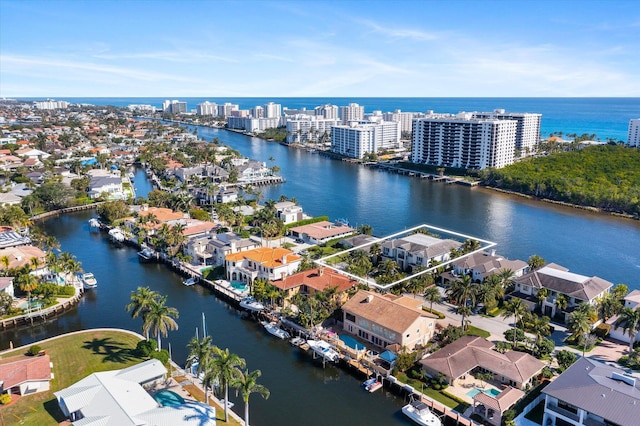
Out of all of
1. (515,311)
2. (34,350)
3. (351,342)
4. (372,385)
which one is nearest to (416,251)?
(515,311)

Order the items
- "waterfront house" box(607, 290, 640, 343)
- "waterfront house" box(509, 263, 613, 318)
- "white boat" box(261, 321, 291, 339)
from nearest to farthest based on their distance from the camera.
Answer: "waterfront house" box(607, 290, 640, 343) < "white boat" box(261, 321, 291, 339) < "waterfront house" box(509, 263, 613, 318)

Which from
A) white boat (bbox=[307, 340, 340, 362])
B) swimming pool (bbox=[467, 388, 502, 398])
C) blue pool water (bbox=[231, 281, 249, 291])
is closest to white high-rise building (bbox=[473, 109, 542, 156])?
blue pool water (bbox=[231, 281, 249, 291])

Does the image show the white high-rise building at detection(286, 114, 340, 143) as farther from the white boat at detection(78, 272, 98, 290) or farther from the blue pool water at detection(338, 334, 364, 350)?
the blue pool water at detection(338, 334, 364, 350)

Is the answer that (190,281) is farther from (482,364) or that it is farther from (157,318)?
(482,364)

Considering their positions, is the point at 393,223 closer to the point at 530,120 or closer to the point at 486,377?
the point at 486,377

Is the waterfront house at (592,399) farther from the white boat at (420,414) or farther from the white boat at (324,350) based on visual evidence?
the white boat at (324,350)

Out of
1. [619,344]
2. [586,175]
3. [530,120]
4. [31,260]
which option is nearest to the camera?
[619,344]

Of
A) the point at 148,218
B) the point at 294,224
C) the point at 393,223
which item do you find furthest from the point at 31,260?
the point at 393,223
